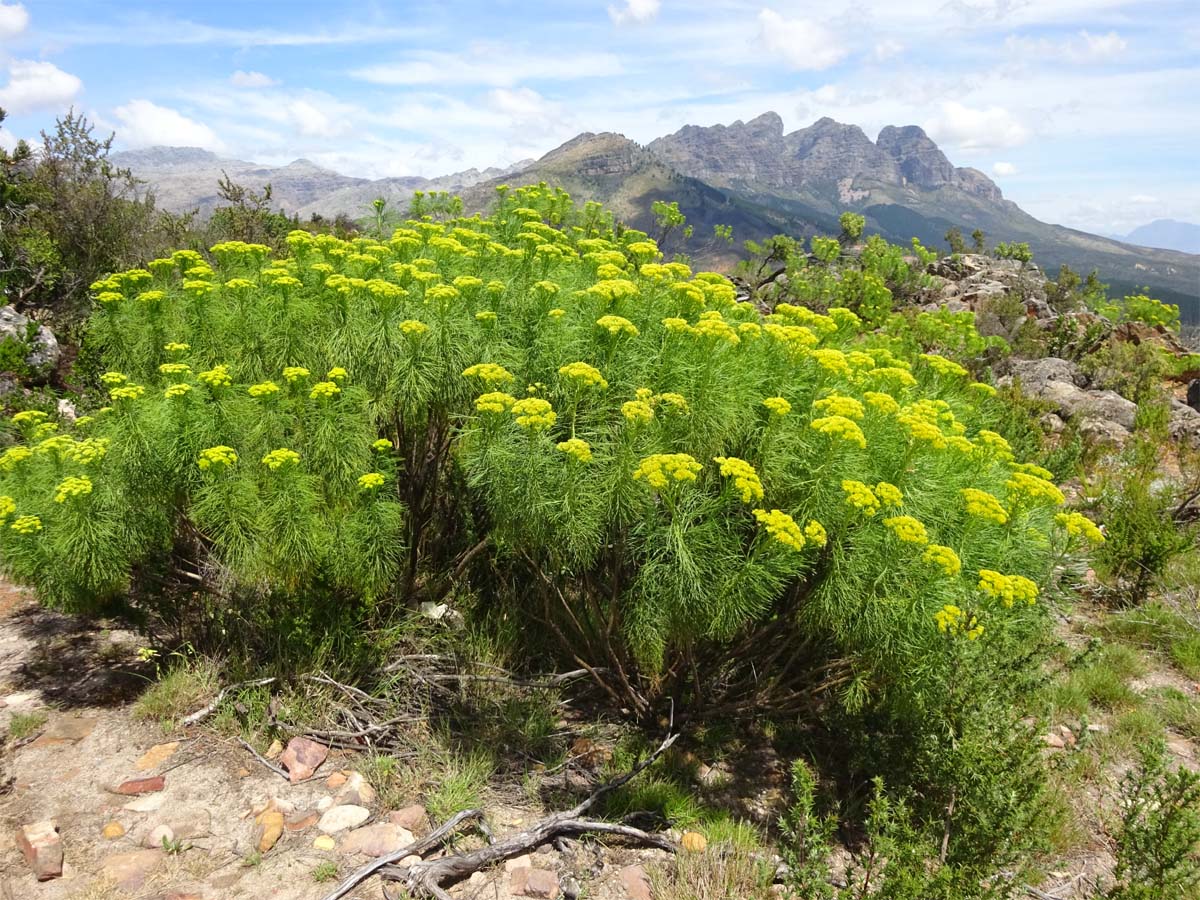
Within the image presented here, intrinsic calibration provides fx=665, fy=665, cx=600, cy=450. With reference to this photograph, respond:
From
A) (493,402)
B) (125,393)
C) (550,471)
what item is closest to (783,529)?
(550,471)

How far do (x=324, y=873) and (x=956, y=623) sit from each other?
3.40 m

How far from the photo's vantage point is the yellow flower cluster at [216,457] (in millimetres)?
3713

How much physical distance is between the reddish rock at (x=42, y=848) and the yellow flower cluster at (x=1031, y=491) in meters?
5.39

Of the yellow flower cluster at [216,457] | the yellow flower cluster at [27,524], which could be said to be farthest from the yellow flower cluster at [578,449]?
the yellow flower cluster at [27,524]

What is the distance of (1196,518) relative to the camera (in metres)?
7.20

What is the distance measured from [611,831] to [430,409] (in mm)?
2991

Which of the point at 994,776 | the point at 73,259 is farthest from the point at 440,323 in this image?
the point at 73,259

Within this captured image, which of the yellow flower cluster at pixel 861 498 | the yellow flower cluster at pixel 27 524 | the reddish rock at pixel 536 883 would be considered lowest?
the reddish rock at pixel 536 883

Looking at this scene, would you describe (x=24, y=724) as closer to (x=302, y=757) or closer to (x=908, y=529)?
(x=302, y=757)

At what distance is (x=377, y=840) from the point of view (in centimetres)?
357

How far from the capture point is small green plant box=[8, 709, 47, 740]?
4.13 meters

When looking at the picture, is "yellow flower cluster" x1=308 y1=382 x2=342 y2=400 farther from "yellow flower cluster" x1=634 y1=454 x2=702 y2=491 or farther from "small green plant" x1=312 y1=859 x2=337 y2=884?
"small green plant" x1=312 y1=859 x2=337 y2=884

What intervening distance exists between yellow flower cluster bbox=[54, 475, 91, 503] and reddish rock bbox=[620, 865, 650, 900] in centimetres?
364

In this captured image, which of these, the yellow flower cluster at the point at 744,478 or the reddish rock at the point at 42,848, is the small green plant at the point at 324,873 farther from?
the yellow flower cluster at the point at 744,478
